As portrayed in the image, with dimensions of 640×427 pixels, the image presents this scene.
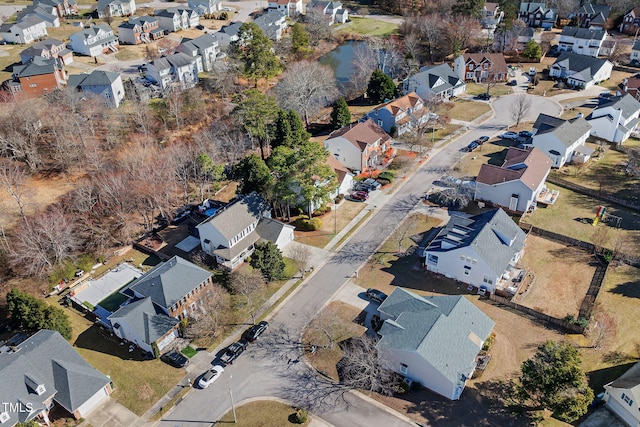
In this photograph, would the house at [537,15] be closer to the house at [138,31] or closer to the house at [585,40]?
the house at [585,40]

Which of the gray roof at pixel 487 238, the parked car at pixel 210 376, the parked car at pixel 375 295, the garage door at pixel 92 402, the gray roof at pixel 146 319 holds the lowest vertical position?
the garage door at pixel 92 402

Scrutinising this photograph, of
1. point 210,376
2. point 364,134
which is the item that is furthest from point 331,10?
point 210,376

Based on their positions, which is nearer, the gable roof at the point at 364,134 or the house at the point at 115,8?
the gable roof at the point at 364,134

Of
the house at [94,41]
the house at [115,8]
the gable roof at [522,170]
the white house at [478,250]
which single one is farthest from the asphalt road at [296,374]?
the house at [115,8]

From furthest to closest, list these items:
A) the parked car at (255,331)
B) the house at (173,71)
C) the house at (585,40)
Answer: the house at (585,40), the house at (173,71), the parked car at (255,331)

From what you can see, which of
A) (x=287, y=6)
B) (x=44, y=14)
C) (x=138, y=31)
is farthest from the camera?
(x=287, y=6)

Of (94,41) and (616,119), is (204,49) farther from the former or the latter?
(616,119)

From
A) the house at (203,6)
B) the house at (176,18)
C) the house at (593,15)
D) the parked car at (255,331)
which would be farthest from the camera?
the house at (203,6)

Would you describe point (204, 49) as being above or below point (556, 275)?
above
